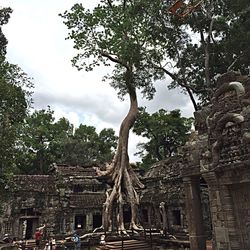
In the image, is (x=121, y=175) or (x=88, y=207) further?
(x=88, y=207)

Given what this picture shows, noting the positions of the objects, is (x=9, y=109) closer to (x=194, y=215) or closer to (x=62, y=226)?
(x=194, y=215)

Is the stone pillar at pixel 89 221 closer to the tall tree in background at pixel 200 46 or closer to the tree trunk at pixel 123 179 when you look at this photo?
the tree trunk at pixel 123 179

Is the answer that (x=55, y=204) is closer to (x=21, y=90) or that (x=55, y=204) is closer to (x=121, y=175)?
(x=121, y=175)

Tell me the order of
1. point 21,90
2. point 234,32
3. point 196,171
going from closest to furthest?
point 196,171
point 21,90
point 234,32

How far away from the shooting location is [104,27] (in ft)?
65.4

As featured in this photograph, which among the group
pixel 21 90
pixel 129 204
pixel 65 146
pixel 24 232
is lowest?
pixel 24 232

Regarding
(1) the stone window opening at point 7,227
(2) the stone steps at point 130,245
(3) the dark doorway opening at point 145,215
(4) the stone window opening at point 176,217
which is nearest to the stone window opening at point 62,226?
(1) the stone window opening at point 7,227

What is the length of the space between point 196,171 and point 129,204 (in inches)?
425

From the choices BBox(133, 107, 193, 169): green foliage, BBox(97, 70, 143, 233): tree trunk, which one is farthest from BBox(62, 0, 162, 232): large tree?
BBox(133, 107, 193, 169): green foliage

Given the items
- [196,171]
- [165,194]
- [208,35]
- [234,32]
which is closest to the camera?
[196,171]

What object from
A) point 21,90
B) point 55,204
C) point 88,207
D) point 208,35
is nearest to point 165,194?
point 88,207

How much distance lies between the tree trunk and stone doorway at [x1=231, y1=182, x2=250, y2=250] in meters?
10.8

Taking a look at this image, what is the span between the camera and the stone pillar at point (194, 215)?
9328 mm

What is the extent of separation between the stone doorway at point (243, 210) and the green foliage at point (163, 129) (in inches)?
1045
